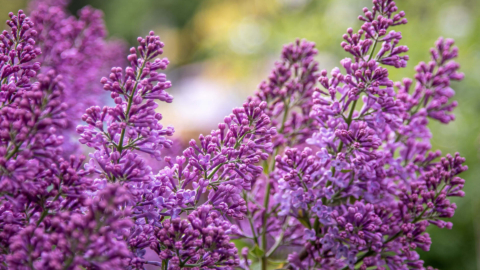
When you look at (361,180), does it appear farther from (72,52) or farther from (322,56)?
(322,56)

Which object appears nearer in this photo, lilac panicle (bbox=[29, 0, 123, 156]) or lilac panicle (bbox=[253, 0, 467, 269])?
lilac panicle (bbox=[253, 0, 467, 269])

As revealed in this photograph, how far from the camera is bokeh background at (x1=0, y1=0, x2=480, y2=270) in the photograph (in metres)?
1.58

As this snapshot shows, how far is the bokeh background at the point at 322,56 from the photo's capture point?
1579 mm

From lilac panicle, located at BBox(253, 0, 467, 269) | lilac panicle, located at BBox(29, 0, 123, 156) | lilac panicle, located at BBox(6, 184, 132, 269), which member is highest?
lilac panicle, located at BBox(29, 0, 123, 156)

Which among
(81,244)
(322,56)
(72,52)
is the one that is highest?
(322,56)

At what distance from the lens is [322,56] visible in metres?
2.59

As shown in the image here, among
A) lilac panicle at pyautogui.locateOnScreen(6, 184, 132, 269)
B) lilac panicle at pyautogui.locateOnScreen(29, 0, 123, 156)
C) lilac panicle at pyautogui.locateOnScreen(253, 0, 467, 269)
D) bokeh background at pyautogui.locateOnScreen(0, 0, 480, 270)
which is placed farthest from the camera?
bokeh background at pyautogui.locateOnScreen(0, 0, 480, 270)

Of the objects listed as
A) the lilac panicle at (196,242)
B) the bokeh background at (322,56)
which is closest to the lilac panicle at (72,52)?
the lilac panicle at (196,242)

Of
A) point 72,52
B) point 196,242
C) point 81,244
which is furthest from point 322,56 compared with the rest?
Answer: point 81,244

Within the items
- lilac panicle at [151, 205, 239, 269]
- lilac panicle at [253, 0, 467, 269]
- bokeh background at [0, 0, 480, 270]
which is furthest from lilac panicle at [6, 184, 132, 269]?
bokeh background at [0, 0, 480, 270]

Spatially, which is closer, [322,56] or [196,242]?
[196,242]

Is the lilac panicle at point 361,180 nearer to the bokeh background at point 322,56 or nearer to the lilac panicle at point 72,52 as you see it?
the lilac panicle at point 72,52

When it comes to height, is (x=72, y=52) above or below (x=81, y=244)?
above

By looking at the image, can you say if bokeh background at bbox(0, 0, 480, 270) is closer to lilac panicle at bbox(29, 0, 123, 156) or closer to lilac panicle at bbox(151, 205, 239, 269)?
lilac panicle at bbox(151, 205, 239, 269)
